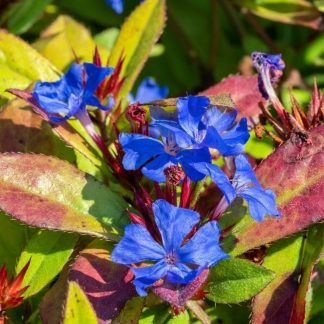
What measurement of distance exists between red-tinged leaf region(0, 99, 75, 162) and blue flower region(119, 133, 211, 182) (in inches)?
12.5

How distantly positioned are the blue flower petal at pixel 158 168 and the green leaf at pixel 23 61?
0.53 metres

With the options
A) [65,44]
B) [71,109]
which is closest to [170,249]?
[71,109]

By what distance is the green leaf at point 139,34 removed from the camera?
5.40 feet

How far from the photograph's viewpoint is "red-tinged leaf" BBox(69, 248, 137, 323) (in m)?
1.23

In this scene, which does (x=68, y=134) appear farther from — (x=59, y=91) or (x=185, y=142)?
(x=185, y=142)

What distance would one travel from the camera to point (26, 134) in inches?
59.4

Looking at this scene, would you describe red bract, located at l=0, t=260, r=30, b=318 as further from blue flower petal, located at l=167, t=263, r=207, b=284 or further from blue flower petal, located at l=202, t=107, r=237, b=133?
blue flower petal, located at l=202, t=107, r=237, b=133

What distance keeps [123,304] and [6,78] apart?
0.62 m

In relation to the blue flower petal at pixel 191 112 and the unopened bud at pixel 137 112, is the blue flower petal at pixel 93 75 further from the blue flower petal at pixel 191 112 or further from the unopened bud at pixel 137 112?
the blue flower petal at pixel 191 112

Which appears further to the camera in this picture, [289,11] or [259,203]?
[289,11]

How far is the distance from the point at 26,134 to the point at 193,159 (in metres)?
0.49

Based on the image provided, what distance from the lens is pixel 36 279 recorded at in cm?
133

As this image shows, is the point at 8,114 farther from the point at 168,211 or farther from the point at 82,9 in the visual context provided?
the point at 82,9

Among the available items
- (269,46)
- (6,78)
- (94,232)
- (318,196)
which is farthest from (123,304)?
(269,46)
